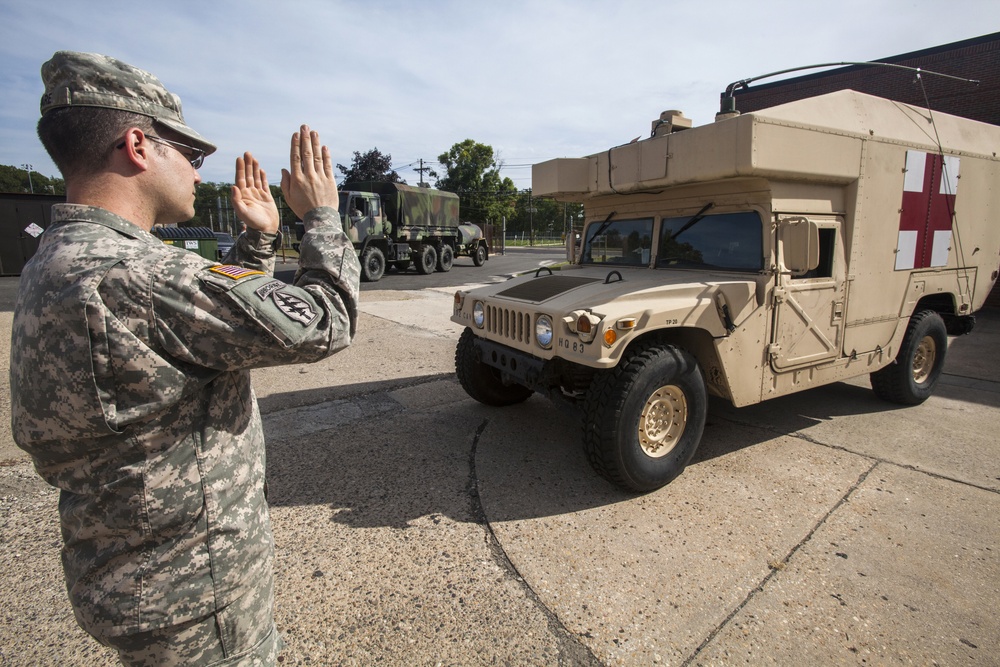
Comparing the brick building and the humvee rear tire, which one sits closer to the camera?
the brick building

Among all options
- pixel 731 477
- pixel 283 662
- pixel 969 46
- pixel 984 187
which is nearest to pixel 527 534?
pixel 283 662

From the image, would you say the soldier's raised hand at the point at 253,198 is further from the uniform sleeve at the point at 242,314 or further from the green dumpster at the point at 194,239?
the green dumpster at the point at 194,239

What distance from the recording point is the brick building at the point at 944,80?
33.0 ft

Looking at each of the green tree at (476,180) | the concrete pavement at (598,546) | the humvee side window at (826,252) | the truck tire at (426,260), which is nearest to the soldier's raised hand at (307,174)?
the concrete pavement at (598,546)

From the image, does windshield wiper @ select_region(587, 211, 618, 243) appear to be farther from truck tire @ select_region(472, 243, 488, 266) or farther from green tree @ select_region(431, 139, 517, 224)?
green tree @ select_region(431, 139, 517, 224)

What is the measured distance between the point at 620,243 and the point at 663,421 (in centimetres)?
169

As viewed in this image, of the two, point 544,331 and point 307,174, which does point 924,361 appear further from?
point 307,174

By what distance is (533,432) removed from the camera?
4.30m

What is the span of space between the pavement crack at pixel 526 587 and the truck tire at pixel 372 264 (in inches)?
487

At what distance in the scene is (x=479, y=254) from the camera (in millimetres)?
22344

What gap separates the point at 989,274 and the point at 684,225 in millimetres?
3434

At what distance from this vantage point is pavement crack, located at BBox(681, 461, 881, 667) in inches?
85.3

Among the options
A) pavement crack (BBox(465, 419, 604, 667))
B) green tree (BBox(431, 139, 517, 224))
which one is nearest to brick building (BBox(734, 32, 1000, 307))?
pavement crack (BBox(465, 419, 604, 667))

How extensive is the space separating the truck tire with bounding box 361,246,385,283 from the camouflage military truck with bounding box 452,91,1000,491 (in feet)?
36.9
